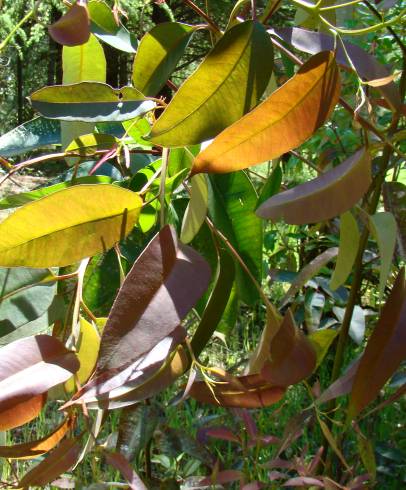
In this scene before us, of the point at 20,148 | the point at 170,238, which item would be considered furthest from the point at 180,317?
the point at 20,148

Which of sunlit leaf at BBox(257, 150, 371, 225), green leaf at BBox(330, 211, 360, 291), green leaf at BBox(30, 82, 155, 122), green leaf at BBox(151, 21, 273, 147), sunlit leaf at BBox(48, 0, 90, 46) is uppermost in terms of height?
sunlit leaf at BBox(48, 0, 90, 46)

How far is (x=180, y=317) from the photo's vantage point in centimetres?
32

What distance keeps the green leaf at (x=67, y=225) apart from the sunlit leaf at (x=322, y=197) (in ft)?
0.33

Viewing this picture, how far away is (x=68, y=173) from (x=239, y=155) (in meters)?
0.33

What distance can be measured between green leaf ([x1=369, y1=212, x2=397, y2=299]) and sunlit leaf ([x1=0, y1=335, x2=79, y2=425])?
175mm

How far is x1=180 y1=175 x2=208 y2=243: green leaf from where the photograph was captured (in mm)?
445

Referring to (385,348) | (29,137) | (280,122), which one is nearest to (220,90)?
(280,122)

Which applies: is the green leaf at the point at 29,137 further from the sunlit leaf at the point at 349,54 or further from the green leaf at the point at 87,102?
the sunlit leaf at the point at 349,54

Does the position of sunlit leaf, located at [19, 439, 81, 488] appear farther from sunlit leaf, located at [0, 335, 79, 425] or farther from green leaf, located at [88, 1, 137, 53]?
green leaf, located at [88, 1, 137, 53]

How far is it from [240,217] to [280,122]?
8.8 inches

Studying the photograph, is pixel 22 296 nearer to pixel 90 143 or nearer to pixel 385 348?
pixel 90 143

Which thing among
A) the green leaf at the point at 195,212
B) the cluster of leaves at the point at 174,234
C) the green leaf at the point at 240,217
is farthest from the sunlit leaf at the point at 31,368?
the green leaf at the point at 240,217

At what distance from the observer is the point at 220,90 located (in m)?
0.37

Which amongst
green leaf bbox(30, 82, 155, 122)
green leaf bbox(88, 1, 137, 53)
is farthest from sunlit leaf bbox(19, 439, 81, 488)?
green leaf bbox(88, 1, 137, 53)
